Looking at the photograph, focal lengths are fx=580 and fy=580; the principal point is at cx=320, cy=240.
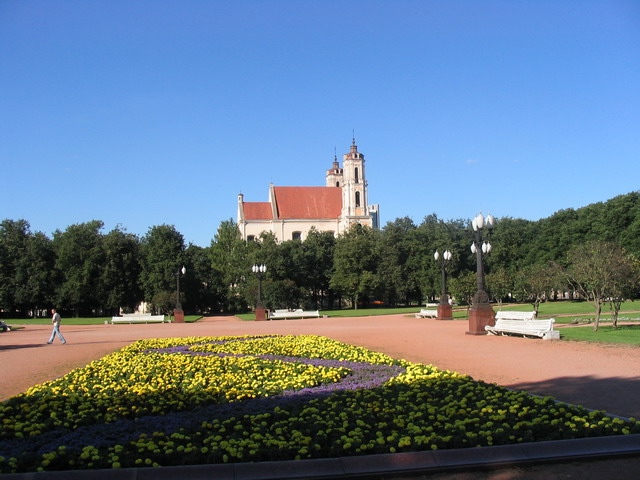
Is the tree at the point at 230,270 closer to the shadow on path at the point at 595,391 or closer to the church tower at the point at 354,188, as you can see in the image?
the church tower at the point at 354,188

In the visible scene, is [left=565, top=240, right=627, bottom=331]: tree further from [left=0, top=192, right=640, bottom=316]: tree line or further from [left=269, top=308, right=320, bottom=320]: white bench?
[left=0, top=192, right=640, bottom=316]: tree line

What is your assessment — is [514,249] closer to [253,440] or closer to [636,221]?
[636,221]

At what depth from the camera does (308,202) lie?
323 ft

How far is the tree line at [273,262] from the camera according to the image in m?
56.6

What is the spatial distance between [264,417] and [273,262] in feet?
170

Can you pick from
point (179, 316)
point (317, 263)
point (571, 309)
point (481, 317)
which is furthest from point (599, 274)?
point (317, 263)

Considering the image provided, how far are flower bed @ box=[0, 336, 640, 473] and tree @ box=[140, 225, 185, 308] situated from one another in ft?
160

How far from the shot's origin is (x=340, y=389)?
9219 millimetres

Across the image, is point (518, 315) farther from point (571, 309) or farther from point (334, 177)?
point (334, 177)

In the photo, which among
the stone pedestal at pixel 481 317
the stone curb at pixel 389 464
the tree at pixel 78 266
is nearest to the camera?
the stone curb at pixel 389 464

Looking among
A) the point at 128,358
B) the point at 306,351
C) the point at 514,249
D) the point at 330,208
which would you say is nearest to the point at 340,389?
the point at 306,351

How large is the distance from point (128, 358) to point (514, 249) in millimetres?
59122

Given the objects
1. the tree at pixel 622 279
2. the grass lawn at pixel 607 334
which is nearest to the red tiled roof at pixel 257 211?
the tree at pixel 622 279

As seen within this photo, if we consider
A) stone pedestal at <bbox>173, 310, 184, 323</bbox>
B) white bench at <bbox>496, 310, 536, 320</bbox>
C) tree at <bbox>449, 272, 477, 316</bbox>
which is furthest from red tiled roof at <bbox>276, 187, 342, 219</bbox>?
white bench at <bbox>496, 310, 536, 320</bbox>
